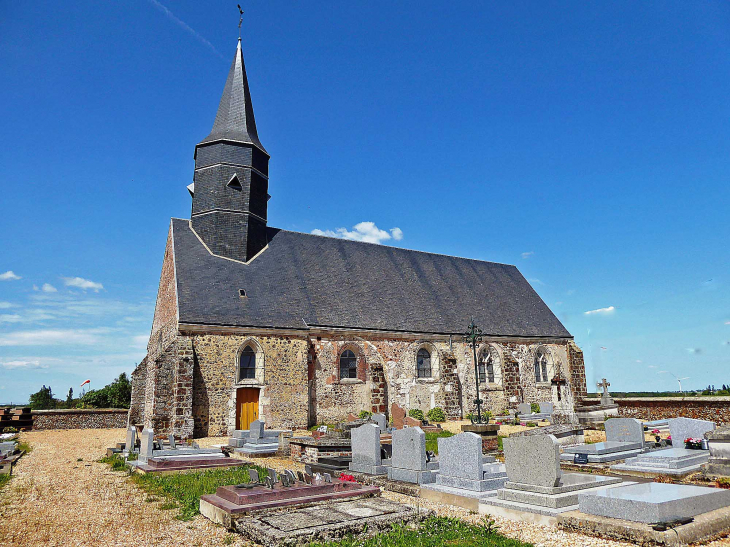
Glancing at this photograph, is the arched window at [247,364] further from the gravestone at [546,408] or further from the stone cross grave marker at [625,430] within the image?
the gravestone at [546,408]

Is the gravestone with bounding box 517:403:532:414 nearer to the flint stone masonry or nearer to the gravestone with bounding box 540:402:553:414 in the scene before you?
the gravestone with bounding box 540:402:553:414

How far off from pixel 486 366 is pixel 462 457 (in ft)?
55.2

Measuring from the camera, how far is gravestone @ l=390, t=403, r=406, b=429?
18.8 m

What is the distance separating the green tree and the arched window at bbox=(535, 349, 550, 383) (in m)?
31.2

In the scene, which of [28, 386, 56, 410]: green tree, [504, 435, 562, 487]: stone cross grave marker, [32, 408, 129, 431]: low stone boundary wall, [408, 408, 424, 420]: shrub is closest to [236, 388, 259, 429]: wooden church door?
[408, 408, 424, 420]: shrub

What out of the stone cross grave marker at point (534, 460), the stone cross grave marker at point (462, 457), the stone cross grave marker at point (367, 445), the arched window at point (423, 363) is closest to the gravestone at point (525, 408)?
the arched window at point (423, 363)

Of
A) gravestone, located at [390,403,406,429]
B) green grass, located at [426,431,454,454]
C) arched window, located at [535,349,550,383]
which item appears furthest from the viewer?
arched window, located at [535,349,550,383]

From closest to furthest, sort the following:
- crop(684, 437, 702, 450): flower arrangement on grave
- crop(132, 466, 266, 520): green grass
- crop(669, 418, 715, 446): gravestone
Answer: crop(132, 466, 266, 520): green grass
crop(684, 437, 702, 450): flower arrangement on grave
crop(669, 418, 715, 446): gravestone

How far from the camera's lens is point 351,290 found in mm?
22906

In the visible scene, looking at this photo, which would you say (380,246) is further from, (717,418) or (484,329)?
(717,418)

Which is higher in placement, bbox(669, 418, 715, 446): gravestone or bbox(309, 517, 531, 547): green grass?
bbox(669, 418, 715, 446): gravestone

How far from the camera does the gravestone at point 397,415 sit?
18.8 metres

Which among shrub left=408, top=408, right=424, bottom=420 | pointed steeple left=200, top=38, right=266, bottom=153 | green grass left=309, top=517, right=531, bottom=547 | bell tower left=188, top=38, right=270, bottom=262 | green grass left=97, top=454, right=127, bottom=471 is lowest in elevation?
green grass left=97, top=454, right=127, bottom=471

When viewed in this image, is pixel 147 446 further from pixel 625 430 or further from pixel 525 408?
pixel 525 408
